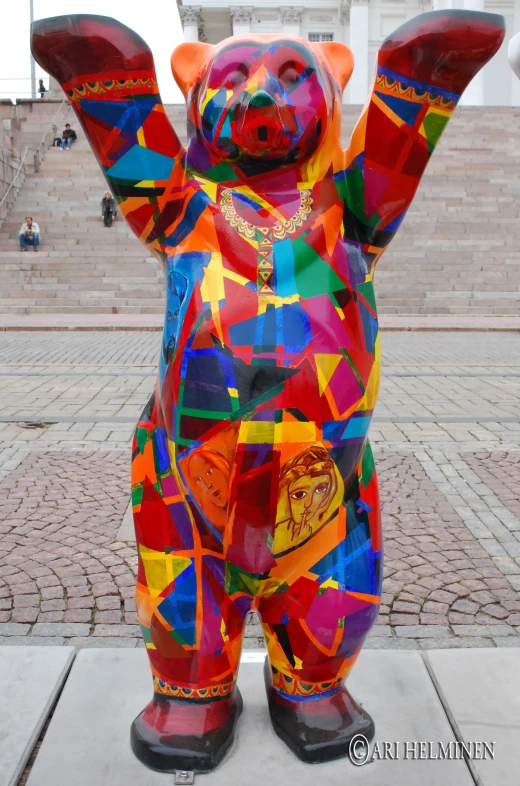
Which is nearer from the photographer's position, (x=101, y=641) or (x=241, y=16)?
(x=101, y=641)

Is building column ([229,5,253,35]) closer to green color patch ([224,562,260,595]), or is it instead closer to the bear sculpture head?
the bear sculpture head

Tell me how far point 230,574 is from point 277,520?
242mm

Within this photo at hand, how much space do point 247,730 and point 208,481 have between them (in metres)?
0.86

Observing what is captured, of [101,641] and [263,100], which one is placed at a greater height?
[263,100]

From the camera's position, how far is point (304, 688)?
1.96 meters

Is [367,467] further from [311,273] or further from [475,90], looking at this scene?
[475,90]

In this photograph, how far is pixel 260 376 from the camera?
1665mm

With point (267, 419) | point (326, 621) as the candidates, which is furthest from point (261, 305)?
point (326, 621)

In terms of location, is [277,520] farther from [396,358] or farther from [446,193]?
[446,193]

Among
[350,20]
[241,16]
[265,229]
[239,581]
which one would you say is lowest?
[239,581]

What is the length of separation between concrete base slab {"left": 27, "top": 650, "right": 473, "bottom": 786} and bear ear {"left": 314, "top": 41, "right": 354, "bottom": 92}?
69.3 inches

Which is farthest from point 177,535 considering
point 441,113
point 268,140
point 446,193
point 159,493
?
point 446,193

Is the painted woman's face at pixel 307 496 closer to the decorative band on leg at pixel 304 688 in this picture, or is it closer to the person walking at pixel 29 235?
the decorative band on leg at pixel 304 688

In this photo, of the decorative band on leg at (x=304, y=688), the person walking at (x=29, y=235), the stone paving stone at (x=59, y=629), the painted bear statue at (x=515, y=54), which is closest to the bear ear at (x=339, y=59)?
the painted bear statue at (x=515, y=54)
